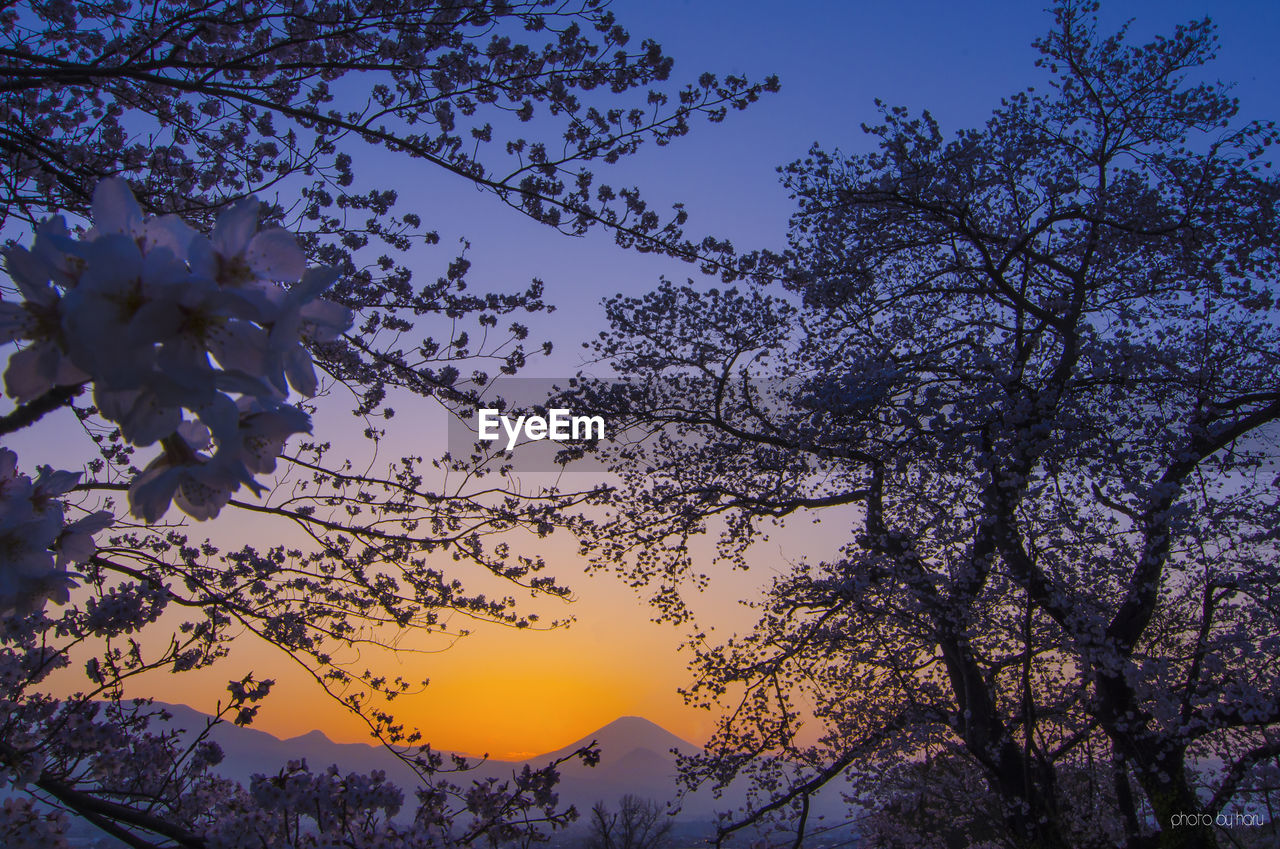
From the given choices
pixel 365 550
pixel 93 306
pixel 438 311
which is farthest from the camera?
pixel 438 311

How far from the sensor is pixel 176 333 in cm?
69

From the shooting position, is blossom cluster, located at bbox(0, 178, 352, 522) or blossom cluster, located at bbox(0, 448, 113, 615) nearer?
blossom cluster, located at bbox(0, 178, 352, 522)

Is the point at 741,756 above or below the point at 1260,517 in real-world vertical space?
below

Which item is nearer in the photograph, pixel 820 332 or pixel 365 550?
pixel 365 550

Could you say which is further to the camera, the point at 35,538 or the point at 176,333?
the point at 35,538

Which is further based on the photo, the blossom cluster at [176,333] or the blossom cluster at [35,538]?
the blossom cluster at [35,538]

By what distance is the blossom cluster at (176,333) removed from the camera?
0.67 metres

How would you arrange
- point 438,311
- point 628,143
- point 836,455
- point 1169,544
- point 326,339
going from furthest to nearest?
point 836,455 < point 1169,544 < point 438,311 < point 628,143 < point 326,339

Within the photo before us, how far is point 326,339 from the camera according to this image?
92cm

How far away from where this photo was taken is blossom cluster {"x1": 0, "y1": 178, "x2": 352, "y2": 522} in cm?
67

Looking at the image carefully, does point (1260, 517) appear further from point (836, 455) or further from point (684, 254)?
point (684, 254)

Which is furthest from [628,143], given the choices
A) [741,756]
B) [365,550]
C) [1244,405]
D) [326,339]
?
[741,756]

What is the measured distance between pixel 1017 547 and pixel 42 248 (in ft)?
30.3

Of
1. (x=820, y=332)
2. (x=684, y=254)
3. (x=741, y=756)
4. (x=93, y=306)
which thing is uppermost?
(x=820, y=332)
